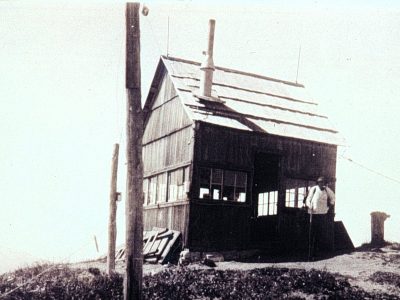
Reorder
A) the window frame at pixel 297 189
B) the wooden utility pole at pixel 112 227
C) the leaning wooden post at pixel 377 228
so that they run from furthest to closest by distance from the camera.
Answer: the leaning wooden post at pixel 377 228
the window frame at pixel 297 189
the wooden utility pole at pixel 112 227

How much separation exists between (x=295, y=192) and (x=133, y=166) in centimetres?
1139

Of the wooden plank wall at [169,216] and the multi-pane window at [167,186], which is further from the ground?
the multi-pane window at [167,186]

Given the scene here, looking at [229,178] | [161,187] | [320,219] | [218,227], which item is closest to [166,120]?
[161,187]

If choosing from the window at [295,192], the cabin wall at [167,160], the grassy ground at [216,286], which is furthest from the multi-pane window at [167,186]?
the window at [295,192]

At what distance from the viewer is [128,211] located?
9.41m

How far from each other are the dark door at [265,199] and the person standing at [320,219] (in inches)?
64.7

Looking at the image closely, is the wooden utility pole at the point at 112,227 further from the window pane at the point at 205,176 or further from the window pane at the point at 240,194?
the window pane at the point at 240,194

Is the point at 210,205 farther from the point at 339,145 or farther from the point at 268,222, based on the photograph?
the point at 339,145

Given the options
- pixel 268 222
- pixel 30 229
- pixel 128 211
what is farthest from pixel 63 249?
pixel 128 211

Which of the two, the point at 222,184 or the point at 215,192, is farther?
the point at 215,192

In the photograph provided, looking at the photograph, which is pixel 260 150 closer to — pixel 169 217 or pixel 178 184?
pixel 178 184

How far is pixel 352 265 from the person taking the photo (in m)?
15.8

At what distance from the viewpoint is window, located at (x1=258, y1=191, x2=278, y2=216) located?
67.3 ft

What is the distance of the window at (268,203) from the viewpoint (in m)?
20.5
